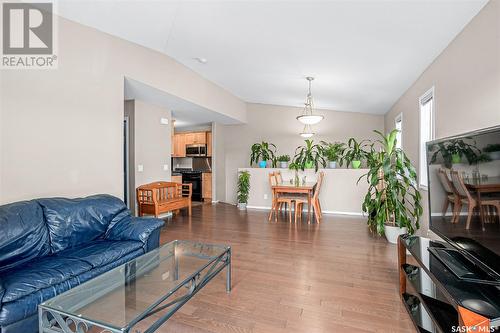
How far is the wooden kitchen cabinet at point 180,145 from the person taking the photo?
26.8 feet

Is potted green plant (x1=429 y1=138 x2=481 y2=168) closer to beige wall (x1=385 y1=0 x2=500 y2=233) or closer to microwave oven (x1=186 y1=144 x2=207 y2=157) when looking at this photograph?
beige wall (x1=385 y1=0 x2=500 y2=233)

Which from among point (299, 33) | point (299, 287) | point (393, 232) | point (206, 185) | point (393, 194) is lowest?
point (299, 287)

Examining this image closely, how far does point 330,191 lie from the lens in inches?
233

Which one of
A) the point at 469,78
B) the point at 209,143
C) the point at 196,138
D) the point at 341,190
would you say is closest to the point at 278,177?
Answer: the point at 341,190

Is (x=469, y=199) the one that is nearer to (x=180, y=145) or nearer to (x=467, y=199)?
(x=467, y=199)

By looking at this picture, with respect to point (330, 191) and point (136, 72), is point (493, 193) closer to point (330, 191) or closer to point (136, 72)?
point (136, 72)

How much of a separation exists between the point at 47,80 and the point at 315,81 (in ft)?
13.2

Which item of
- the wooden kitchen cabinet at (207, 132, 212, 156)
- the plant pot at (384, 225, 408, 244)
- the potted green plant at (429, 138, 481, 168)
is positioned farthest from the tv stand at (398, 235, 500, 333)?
the wooden kitchen cabinet at (207, 132, 212, 156)

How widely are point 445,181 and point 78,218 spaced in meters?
3.36

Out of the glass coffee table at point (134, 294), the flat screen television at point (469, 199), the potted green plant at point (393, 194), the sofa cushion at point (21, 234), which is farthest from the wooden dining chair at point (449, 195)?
the sofa cushion at point (21, 234)

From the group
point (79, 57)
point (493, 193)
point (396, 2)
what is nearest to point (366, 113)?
point (396, 2)

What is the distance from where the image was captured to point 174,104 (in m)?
5.06

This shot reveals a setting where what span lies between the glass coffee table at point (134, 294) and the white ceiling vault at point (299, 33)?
8.45ft

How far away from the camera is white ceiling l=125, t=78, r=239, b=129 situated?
4059 mm
